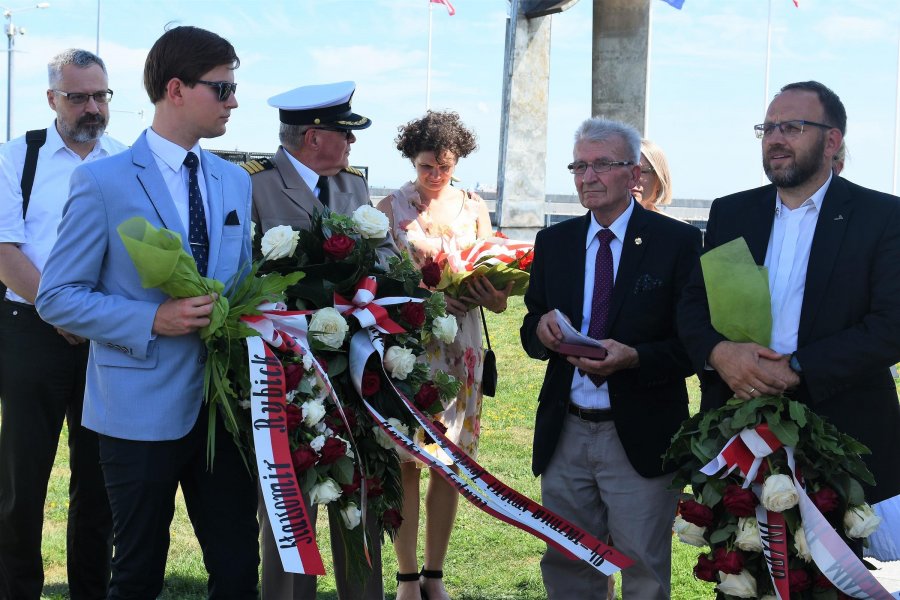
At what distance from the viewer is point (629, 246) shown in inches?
159

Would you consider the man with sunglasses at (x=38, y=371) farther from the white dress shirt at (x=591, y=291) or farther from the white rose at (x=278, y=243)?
the white dress shirt at (x=591, y=291)

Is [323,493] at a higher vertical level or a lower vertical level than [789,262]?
lower

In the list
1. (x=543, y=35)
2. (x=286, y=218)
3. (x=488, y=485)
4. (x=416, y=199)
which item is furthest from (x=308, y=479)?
(x=543, y=35)

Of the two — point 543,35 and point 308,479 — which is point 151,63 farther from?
point 543,35

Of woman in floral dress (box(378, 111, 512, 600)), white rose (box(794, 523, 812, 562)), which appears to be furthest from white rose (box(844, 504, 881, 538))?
woman in floral dress (box(378, 111, 512, 600))

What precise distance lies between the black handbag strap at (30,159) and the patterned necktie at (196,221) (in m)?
1.43

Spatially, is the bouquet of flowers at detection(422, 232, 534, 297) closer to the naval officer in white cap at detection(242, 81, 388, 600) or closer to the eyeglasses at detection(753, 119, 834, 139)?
the naval officer in white cap at detection(242, 81, 388, 600)

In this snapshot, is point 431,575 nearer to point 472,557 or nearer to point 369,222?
point 472,557

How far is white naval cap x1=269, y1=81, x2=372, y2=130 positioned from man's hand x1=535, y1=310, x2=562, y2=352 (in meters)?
1.23

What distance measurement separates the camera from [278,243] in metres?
3.61

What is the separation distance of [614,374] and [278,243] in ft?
4.71

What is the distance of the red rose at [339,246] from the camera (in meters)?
3.72

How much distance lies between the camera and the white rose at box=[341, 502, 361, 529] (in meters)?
3.54

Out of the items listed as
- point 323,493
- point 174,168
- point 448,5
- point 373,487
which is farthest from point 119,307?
point 448,5
